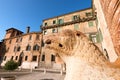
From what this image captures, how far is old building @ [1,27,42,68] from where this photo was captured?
26270 millimetres

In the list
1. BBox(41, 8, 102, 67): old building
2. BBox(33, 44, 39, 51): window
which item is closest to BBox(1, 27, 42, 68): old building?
BBox(33, 44, 39, 51): window

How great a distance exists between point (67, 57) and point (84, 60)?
15.3 inches

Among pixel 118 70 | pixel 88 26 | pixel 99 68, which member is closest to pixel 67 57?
pixel 99 68

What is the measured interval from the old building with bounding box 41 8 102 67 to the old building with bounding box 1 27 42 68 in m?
2.91

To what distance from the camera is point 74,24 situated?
2311 cm

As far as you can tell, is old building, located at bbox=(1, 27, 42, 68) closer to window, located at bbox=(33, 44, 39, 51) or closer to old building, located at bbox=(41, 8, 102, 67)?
window, located at bbox=(33, 44, 39, 51)

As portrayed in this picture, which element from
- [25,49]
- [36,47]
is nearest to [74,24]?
[36,47]

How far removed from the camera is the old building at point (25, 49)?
26270 mm

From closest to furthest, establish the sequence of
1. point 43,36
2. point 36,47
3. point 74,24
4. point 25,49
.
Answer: point 74,24 → point 43,36 → point 36,47 → point 25,49

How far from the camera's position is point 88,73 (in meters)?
1.44

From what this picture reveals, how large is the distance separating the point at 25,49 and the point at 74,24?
16.3 m

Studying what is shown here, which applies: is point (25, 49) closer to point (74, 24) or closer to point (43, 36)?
point (43, 36)

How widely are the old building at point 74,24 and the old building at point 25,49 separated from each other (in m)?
2.91

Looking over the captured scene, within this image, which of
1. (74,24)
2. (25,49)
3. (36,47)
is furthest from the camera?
(25,49)
